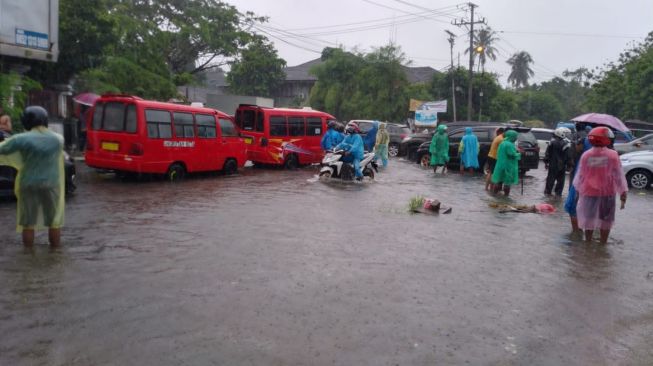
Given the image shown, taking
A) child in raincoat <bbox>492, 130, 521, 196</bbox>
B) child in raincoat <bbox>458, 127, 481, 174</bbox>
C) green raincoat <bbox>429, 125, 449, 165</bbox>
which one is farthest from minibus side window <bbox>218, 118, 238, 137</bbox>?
child in raincoat <bbox>458, 127, 481, 174</bbox>

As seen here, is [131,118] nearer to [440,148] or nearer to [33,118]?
[33,118]

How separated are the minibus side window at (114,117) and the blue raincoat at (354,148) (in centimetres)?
536

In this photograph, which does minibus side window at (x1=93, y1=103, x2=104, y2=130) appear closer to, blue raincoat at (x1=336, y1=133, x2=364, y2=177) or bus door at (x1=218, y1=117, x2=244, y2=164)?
bus door at (x1=218, y1=117, x2=244, y2=164)

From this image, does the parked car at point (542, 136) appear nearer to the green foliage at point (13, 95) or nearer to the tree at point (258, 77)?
the green foliage at point (13, 95)

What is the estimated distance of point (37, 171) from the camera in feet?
21.2

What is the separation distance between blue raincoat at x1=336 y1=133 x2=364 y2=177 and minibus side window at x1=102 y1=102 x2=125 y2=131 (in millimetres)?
5358

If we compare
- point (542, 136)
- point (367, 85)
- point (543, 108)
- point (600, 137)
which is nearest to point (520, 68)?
point (543, 108)

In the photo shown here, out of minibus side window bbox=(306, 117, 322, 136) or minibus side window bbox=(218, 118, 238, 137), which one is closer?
minibus side window bbox=(218, 118, 238, 137)

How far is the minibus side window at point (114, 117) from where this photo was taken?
493 inches

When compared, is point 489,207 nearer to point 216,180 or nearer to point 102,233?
point 216,180

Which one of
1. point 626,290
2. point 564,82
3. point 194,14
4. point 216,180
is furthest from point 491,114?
point 564,82

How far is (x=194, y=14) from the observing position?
3155cm

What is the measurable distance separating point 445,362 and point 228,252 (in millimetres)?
3557

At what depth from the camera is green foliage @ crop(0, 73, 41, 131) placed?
46.1 feet
